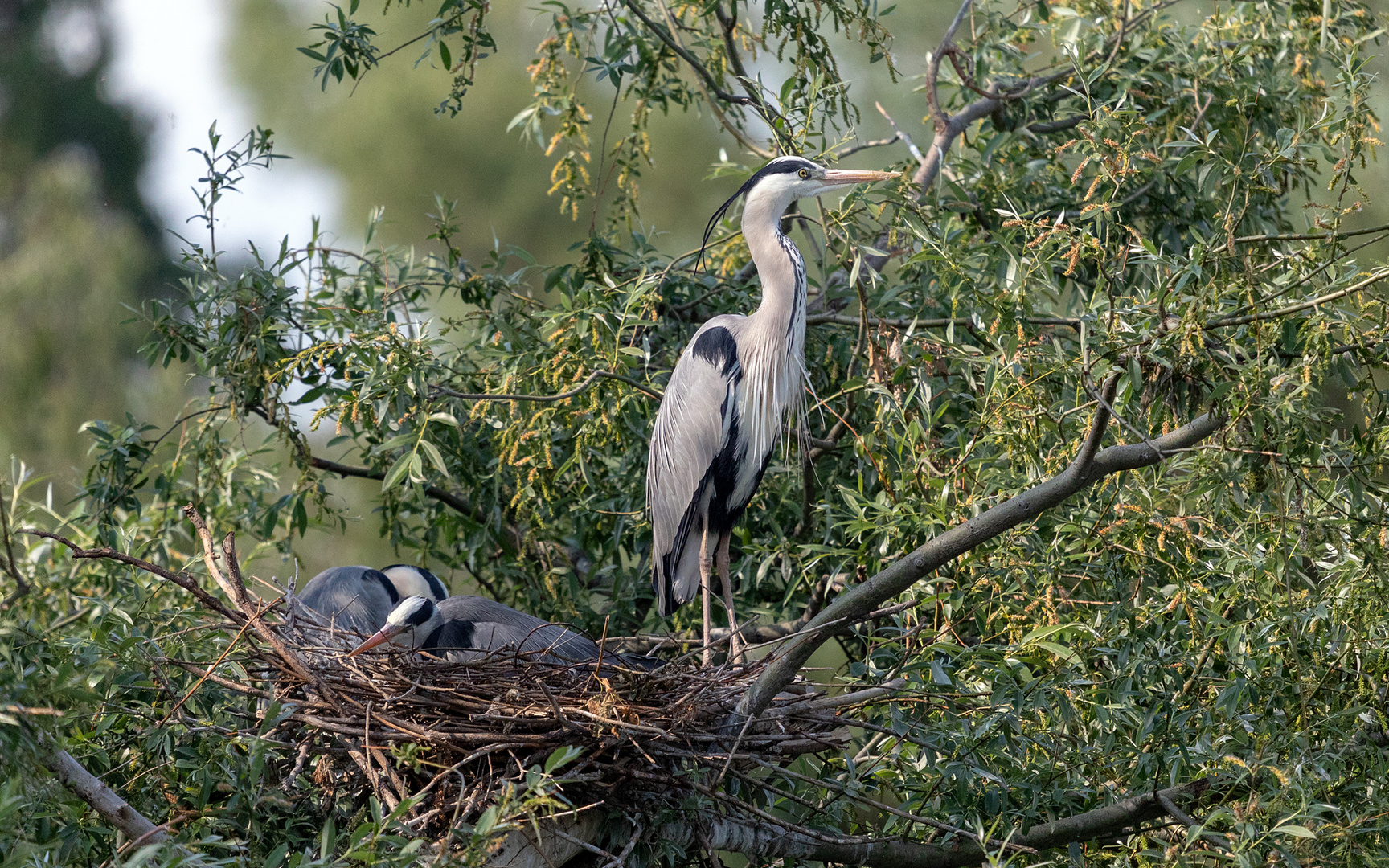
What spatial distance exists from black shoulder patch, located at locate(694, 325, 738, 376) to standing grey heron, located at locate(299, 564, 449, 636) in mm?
1170

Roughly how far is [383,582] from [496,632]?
2.76 ft

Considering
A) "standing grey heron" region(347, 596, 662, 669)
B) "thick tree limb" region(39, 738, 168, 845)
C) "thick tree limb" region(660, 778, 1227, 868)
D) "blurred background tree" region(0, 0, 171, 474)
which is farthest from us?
"blurred background tree" region(0, 0, 171, 474)

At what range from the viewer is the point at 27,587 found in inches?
64.6

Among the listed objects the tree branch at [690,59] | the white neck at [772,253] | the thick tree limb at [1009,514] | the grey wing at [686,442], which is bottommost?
the thick tree limb at [1009,514]

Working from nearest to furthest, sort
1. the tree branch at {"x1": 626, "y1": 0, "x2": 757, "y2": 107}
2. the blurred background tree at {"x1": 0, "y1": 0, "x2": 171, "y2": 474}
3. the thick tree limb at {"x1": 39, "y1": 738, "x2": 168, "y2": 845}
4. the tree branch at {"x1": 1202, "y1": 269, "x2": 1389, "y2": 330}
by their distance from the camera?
the thick tree limb at {"x1": 39, "y1": 738, "x2": 168, "y2": 845} → the tree branch at {"x1": 1202, "y1": 269, "x2": 1389, "y2": 330} → the tree branch at {"x1": 626, "y1": 0, "x2": 757, "y2": 107} → the blurred background tree at {"x1": 0, "y1": 0, "x2": 171, "y2": 474}

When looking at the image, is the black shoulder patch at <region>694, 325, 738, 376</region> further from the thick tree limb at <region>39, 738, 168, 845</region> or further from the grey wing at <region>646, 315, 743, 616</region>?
the thick tree limb at <region>39, 738, 168, 845</region>

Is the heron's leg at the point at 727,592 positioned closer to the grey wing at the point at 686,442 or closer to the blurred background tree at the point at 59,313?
the grey wing at the point at 686,442

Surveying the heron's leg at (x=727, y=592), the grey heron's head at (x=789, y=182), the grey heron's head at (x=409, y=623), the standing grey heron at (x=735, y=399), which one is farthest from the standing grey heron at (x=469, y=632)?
the grey heron's head at (x=789, y=182)

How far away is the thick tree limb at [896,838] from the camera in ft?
8.73

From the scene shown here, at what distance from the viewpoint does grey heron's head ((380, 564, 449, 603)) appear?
4.04 meters

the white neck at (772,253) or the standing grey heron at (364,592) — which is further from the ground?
the white neck at (772,253)

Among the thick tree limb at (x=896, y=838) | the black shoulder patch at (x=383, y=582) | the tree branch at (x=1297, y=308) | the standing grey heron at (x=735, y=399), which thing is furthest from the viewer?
the black shoulder patch at (x=383, y=582)

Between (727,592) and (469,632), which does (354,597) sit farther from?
(727,592)

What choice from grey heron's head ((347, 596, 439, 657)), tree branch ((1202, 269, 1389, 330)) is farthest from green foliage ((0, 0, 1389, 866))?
grey heron's head ((347, 596, 439, 657))
